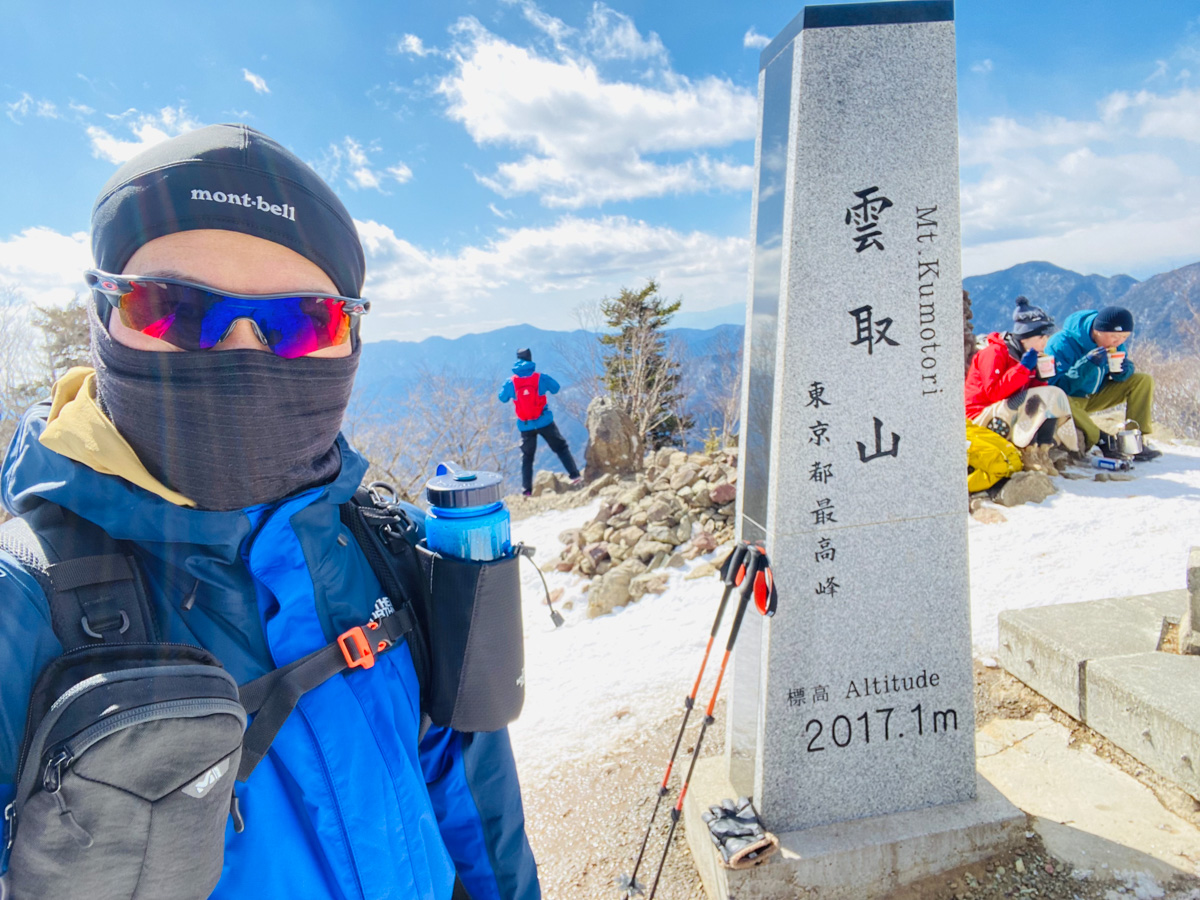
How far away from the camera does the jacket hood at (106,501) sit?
3.10 ft

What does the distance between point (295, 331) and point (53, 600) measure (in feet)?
1.95

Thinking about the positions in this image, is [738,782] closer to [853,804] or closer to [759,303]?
[853,804]

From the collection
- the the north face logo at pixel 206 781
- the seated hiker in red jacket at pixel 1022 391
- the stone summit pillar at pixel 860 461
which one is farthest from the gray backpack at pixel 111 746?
the seated hiker in red jacket at pixel 1022 391

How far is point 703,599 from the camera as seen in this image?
17.2 ft

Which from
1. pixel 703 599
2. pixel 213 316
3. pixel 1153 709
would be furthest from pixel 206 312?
pixel 703 599

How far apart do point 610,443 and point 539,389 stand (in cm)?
167

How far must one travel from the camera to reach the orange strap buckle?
116cm

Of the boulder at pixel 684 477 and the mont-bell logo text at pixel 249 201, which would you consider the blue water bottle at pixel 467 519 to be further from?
the boulder at pixel 684 477

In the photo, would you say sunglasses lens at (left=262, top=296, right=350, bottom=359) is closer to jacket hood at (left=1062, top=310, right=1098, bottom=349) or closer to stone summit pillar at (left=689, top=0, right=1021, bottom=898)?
stone summit pillar at (left=689, top=0, right=1021, bottom=898)

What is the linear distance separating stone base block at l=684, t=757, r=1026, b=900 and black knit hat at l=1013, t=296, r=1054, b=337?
588 centimetres

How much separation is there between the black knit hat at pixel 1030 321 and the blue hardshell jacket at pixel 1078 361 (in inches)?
18.3

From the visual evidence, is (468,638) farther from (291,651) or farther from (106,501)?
(106,501)

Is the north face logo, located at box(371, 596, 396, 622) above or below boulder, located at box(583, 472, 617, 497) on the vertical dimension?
above

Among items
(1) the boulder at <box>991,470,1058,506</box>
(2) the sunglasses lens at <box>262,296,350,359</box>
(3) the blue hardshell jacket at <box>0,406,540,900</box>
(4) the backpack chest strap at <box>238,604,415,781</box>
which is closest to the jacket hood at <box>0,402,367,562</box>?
(3) the blue hardshell jacket at <box>0,406,540,900</box>
